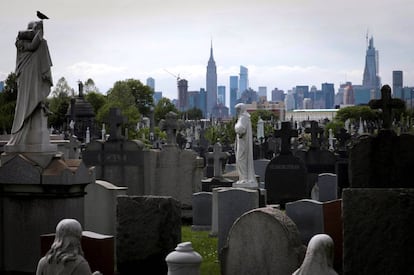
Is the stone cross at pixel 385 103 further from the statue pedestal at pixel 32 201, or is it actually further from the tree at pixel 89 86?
the tree at pixel 89 86

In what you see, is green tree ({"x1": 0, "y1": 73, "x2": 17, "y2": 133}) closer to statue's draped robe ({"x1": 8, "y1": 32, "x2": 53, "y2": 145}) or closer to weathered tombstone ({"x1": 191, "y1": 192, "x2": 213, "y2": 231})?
weathered tombstone ({"x1": 191, "y1": 192, "x2": 213, "y2": 231})

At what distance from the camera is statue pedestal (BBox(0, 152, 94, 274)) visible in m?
10.8

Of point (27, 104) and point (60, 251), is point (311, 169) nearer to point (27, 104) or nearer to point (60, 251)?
point (27, 104)

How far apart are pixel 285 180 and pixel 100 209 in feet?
41.1

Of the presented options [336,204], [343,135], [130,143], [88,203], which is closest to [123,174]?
[130,143]

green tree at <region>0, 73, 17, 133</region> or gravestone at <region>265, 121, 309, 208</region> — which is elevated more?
green tree at <region>0, 73, 17, 133</region>

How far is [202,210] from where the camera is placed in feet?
60.8

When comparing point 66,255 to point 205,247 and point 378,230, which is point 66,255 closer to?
point 378,230

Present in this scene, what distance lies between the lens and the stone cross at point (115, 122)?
21.5 m

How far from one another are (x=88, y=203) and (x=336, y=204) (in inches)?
147

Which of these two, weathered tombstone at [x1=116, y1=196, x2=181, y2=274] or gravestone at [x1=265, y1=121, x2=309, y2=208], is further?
gravestone at [x1=265, y1=121, x2=309, y2=208]

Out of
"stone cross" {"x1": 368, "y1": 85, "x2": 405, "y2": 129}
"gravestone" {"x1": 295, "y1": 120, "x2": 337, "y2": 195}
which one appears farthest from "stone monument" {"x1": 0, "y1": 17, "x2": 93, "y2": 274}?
"gravestone" {"x1": 295, "y1": 120, "x2": 337, "y2": 195}

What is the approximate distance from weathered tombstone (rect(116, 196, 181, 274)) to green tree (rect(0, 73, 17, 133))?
4861 centimetres

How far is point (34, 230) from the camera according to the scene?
10891 mm
